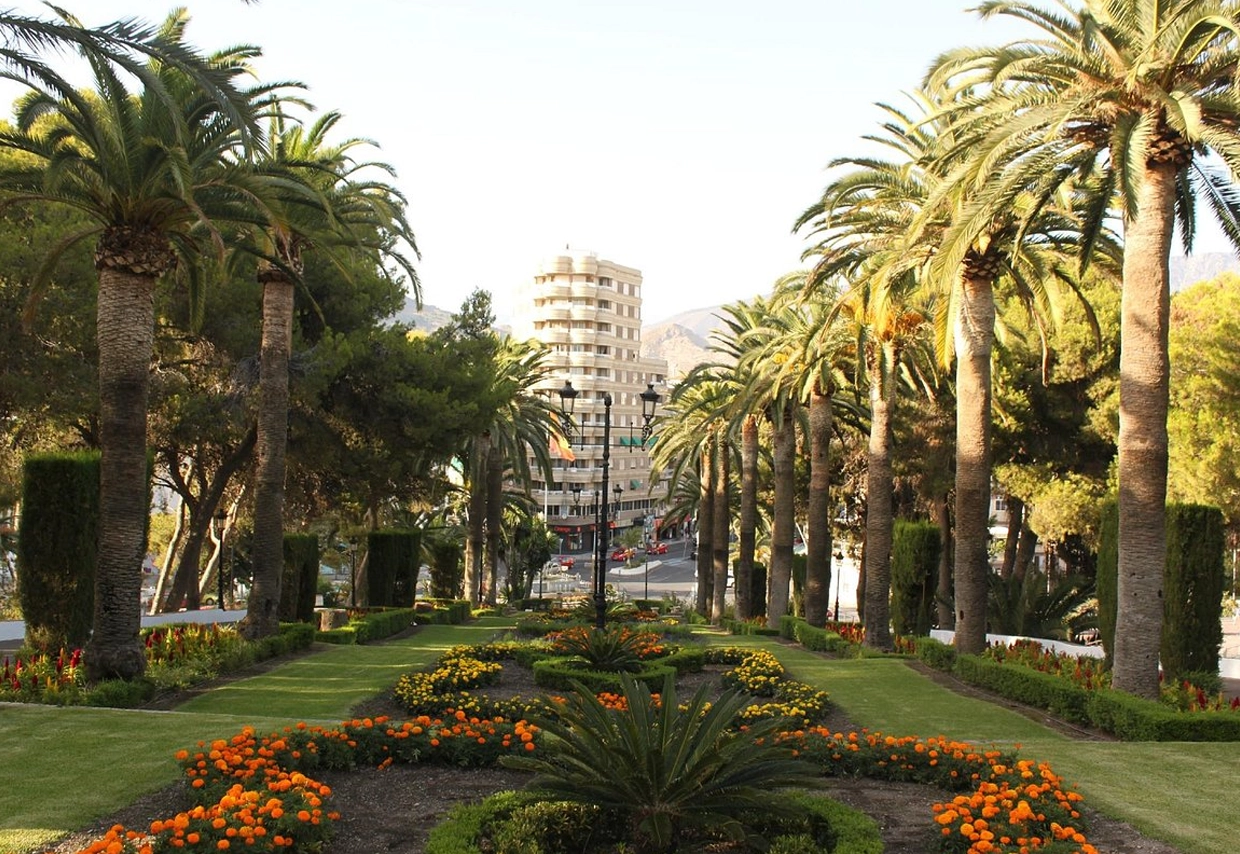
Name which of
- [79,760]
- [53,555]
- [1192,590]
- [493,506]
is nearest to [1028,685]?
[1192,590]

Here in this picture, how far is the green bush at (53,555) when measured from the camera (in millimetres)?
14664

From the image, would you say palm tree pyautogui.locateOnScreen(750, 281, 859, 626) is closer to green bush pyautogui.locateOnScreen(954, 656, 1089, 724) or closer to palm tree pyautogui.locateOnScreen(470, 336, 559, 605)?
green bush pyautogui.locateOnScreen(954, 656, 1089, 724)

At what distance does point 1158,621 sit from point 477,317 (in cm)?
2811

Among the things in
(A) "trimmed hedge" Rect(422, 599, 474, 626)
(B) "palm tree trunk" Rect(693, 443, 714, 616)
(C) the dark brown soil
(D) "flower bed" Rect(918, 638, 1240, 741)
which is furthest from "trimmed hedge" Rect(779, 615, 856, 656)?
(C) the dark brown soil

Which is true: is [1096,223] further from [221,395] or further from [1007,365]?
[221,395]

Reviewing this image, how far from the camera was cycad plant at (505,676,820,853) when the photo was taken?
24.7 ft

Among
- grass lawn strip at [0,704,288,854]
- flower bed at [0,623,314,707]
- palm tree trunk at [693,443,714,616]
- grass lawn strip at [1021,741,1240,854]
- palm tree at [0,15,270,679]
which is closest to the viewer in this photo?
grass lawn strip at [0,704,288,854]

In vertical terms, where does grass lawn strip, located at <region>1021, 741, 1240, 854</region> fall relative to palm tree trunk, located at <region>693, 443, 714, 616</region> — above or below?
below

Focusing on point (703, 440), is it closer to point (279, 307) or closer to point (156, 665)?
point (279, 307)

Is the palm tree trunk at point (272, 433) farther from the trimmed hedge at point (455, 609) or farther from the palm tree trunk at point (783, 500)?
the palm tree trunk at point (783, 500)

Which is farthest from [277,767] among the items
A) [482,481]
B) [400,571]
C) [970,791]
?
[482,481]

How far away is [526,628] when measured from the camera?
25125 millimetres

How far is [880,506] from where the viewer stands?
22.5m

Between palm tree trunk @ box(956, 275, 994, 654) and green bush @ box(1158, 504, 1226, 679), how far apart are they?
2956 mm
